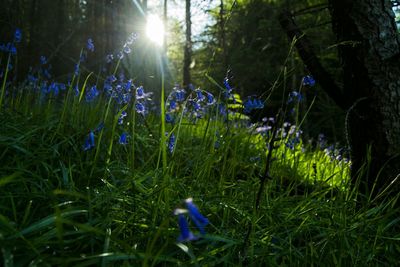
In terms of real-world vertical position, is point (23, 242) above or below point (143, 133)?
below

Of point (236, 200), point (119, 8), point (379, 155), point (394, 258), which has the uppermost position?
point (119, 8)

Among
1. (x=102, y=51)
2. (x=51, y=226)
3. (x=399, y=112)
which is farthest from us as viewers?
(x=102, y=51)

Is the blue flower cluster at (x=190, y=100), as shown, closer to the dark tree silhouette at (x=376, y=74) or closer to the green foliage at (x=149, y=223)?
the green foliage at (x=149, y=223)

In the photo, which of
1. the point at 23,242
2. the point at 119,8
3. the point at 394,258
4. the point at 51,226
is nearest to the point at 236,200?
the point at 394,258

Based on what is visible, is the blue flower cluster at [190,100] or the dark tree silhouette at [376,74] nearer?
the blue flower cluster at [190,100]

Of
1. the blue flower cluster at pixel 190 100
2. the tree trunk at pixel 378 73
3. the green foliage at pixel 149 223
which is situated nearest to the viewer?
the green foliage at pixel 149 223

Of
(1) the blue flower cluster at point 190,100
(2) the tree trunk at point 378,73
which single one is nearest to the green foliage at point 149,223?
(1) the blue flower cluster at point 190,100

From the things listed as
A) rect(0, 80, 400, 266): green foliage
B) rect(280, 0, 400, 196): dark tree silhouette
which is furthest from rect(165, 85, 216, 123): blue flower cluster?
rect(280, 0, 400, 196): dark tree silhouette

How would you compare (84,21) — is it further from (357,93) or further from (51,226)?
(51,226)

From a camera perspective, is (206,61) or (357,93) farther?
(206,61)

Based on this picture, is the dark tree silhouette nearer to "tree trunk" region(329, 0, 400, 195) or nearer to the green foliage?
"tree trunk" region(329, 0, 400, 195)

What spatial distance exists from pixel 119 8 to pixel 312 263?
4846 mm

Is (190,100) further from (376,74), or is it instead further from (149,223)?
(376,74)

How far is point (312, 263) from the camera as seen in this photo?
159cm
